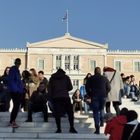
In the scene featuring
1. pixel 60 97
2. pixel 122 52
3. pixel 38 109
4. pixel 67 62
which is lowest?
pixel 38 109

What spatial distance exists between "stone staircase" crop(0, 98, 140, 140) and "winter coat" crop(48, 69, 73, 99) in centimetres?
83

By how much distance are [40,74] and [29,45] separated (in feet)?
188

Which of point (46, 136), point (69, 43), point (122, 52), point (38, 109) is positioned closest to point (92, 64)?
point (69, 43)

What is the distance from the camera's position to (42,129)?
39.1 ft

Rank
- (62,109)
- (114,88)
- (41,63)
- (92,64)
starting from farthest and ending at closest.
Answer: (92,64), (41,63), (114,88), (62,109)

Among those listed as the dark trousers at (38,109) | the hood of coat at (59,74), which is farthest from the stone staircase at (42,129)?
the hood of coat at (59,74)

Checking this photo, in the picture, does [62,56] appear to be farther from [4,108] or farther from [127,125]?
[127,125]

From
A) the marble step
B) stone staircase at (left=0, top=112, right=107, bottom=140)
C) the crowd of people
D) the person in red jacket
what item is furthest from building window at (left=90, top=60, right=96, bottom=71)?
the person in red jacket

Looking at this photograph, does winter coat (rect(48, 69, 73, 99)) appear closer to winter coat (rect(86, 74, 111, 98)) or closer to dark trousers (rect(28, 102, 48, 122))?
winter coat (rect(86, 74, 111, 98))

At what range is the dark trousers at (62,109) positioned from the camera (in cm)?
1134

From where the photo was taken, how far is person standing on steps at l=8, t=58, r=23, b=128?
11.5m

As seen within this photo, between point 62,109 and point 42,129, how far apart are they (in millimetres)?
803

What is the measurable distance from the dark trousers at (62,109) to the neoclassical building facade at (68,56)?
60.0m

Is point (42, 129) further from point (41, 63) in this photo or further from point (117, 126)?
point (41, 63)
